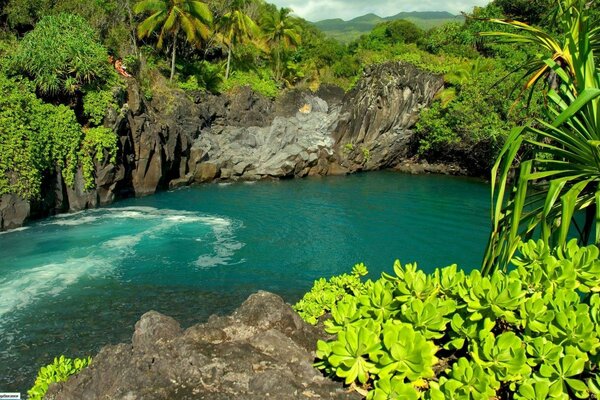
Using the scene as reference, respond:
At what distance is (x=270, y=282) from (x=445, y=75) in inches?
1030

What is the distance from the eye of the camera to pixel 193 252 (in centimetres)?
1820

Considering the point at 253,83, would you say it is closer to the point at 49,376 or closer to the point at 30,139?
the point at 30,139

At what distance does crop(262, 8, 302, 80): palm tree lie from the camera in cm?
4291

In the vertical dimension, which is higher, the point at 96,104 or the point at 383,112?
the point at 96,104

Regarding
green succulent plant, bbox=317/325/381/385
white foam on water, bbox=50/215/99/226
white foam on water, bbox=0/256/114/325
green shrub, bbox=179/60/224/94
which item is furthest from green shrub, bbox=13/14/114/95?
green succulent plant, bbox=317/325/381/385

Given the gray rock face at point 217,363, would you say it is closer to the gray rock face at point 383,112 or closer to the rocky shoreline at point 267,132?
the rocky shoreline at point 267,132

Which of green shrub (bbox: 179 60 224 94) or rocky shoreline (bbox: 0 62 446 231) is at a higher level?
green shrub (bbox: 179 60 224 94)

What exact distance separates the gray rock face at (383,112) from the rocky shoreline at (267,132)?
72 millimetres

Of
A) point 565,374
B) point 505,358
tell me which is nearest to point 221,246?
point 505,358

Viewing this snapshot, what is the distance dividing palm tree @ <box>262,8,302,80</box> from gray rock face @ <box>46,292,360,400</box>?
38858mm

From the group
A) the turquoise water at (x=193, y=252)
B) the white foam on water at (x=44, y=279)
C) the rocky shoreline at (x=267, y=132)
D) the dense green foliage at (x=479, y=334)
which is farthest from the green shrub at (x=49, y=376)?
the rocky shoreline at (x=267, y=132)

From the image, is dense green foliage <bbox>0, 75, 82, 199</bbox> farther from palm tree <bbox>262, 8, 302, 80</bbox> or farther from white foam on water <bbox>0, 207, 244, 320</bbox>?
palm tree <bbox>262, 8, 302, 80</bbox>

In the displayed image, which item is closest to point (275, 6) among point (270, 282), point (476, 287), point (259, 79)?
point (259, 79)

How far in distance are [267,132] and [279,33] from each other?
1273 centimetres
